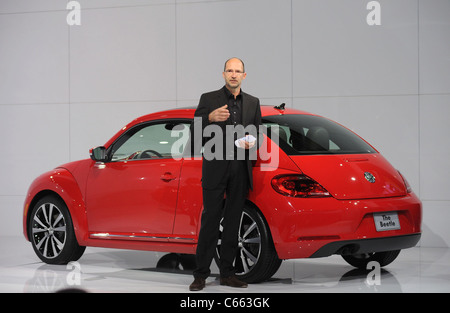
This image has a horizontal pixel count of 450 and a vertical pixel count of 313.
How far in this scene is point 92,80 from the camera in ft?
33.9

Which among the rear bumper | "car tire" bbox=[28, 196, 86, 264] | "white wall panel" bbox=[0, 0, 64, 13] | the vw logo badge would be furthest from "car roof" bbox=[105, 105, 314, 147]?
"white wall panel" bbox=[0, 0, 64, 13]

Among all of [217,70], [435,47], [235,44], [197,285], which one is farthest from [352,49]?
[197,285]

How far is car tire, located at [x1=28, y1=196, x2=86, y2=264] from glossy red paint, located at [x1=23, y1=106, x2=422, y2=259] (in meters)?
0.11

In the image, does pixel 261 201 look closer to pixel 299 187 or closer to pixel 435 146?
pixel 299 187

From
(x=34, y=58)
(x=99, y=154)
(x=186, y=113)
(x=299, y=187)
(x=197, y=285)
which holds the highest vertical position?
(x=34, y=58)

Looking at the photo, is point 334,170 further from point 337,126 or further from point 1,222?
point 1,222

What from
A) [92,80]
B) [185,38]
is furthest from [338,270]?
[92,80]

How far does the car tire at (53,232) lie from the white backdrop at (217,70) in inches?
112

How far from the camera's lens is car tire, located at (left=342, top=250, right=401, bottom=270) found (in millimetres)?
6848

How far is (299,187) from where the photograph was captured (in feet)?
18.8

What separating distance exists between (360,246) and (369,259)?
4.45 feet

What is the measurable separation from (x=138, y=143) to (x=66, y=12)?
3568mm

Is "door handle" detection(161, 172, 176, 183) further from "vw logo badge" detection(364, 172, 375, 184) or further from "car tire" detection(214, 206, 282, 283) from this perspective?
"vw logo badge" detection(364, 172, 375, 184)

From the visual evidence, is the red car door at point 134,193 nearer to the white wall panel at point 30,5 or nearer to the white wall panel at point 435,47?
the white wall panel at point 435,47
